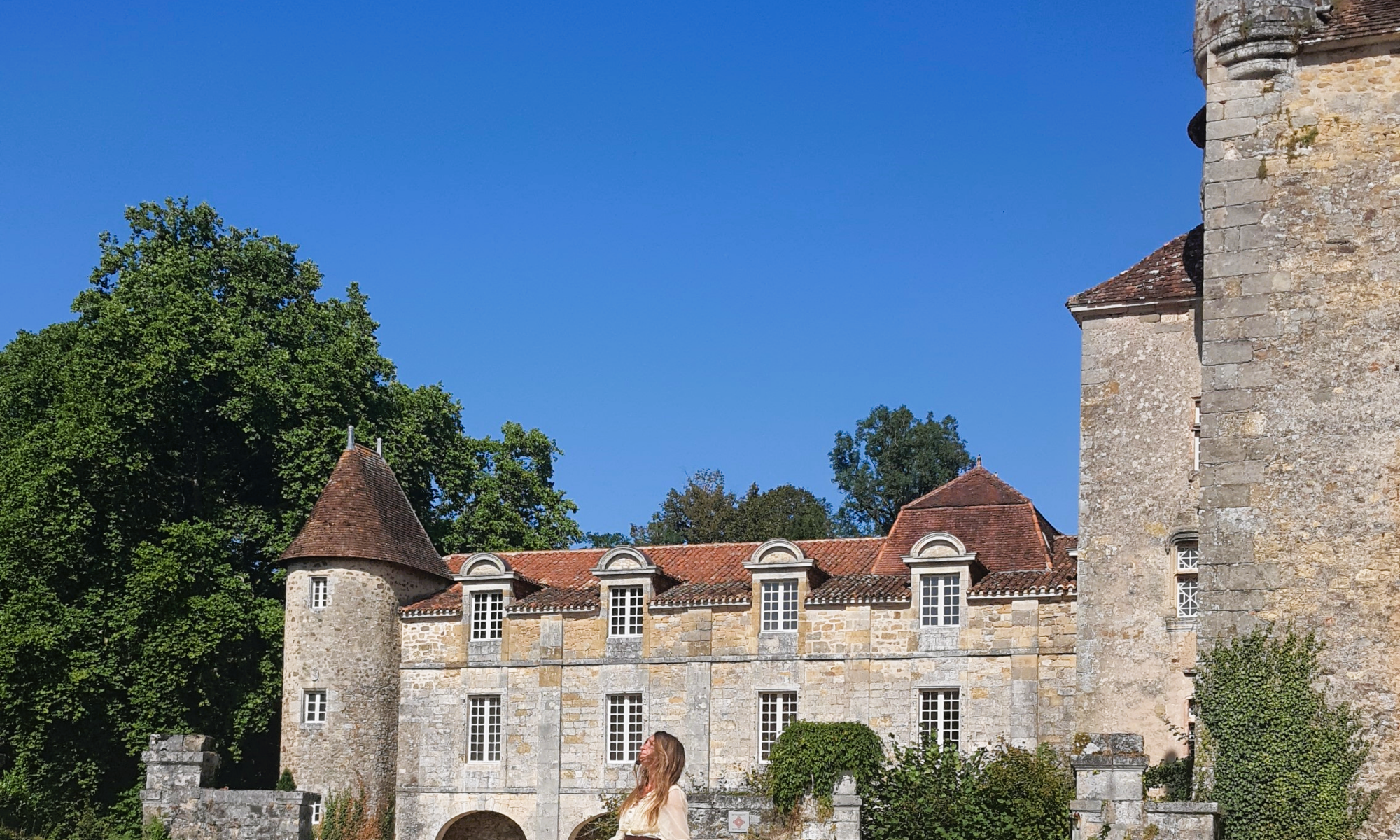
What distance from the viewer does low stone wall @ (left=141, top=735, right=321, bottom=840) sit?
2322 cm

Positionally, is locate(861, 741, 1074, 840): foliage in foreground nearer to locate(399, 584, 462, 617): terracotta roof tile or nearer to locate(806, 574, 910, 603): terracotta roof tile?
locate(806, 574, 910, 603): terracotta roof tile

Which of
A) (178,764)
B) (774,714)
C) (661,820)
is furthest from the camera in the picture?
(774,714)

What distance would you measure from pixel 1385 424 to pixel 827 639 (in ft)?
49.7

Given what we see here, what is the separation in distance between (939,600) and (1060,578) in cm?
219

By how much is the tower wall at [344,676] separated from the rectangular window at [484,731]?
152cm

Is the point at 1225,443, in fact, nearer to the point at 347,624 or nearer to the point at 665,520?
the point at 347,624

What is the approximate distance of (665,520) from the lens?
53219mm

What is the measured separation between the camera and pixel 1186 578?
25.6 meters

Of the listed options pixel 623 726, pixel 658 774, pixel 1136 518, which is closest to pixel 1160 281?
pixel 1136 518

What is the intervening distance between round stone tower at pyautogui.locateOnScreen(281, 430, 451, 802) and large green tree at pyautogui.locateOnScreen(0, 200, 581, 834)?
→ 6.44ft

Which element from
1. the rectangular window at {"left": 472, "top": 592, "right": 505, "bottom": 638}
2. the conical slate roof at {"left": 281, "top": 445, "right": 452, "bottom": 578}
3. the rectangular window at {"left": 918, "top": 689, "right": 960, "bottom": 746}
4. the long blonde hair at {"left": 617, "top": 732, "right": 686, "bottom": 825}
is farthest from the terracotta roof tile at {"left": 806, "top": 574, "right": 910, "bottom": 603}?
the long blonde hair at {"left": 617, "top": 732, "right": 686, "bottom": 825}

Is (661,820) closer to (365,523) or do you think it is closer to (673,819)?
(673,819)

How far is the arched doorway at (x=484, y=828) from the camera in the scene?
33.4m

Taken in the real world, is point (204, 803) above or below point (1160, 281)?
below
